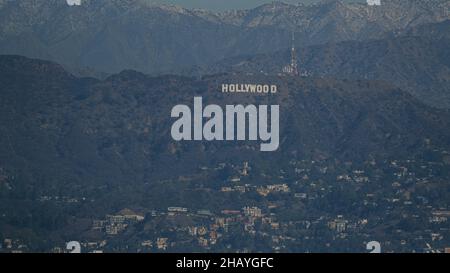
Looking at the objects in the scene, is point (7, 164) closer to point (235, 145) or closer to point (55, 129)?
point (55, 129)

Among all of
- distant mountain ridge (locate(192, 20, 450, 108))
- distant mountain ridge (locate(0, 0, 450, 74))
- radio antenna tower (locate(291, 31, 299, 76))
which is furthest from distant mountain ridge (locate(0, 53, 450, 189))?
radio antenna tower (locate(291, 31, 299, 76))

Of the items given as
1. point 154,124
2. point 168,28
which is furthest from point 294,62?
point 154,124

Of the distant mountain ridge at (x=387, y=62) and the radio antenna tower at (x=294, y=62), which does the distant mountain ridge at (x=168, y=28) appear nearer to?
the distant mountain ridge at (x=387, y=62)

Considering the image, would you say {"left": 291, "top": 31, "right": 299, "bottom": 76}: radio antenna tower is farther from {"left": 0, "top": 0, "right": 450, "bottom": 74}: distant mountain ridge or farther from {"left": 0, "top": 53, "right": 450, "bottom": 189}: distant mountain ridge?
{"left": 0, "top": 53, "right": 450, "bottom": 189}: distant mountain ridge

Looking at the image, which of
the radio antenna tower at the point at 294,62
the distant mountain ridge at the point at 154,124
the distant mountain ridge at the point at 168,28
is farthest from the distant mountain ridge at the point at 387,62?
the distant mountain ridge at the point at 154,124

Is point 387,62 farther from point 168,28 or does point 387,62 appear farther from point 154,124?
point 154,124

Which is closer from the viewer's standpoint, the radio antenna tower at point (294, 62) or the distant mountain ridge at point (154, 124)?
the distant mountain ridge at point (154, 124)
